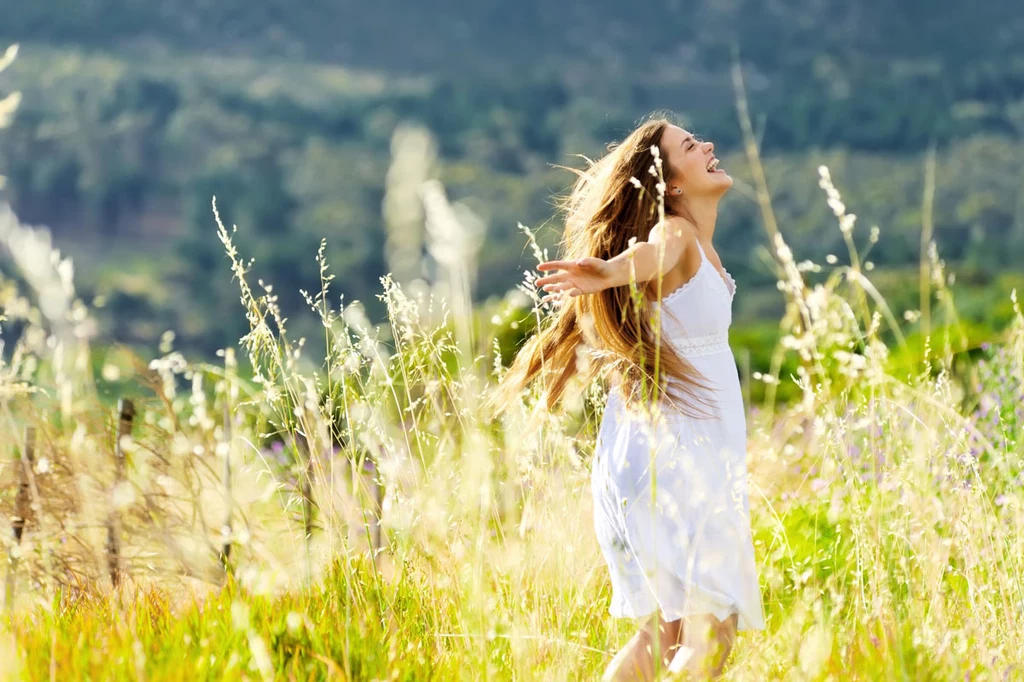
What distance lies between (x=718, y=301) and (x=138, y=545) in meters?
1.96

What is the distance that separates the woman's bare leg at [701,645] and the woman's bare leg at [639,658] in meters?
0.04

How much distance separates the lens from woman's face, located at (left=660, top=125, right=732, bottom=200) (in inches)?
103

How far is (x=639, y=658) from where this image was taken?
2303 mm

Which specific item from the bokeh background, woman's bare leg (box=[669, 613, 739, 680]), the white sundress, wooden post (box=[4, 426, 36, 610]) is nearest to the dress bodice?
the white sundress

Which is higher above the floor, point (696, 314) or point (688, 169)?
point (688, 169)

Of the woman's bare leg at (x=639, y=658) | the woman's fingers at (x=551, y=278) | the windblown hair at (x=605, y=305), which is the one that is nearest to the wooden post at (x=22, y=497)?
the windblown hair at (x=605, y=305)

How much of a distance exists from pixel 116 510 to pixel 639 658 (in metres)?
1.64

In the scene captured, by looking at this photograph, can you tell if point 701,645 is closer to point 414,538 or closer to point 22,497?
point 414,538

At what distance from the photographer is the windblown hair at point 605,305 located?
8.27ft

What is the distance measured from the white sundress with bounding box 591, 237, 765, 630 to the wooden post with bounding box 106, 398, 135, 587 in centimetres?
140

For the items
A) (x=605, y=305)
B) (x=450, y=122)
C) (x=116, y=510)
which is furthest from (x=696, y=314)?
(x=450, y=122)

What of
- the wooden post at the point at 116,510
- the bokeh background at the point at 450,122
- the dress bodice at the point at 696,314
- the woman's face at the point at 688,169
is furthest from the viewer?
the bokeh background at the point at 450,122

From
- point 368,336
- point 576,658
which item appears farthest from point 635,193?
point 576,658

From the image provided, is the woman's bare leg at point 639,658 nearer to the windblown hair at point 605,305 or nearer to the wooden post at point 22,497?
the windblown hair at point 605,305
